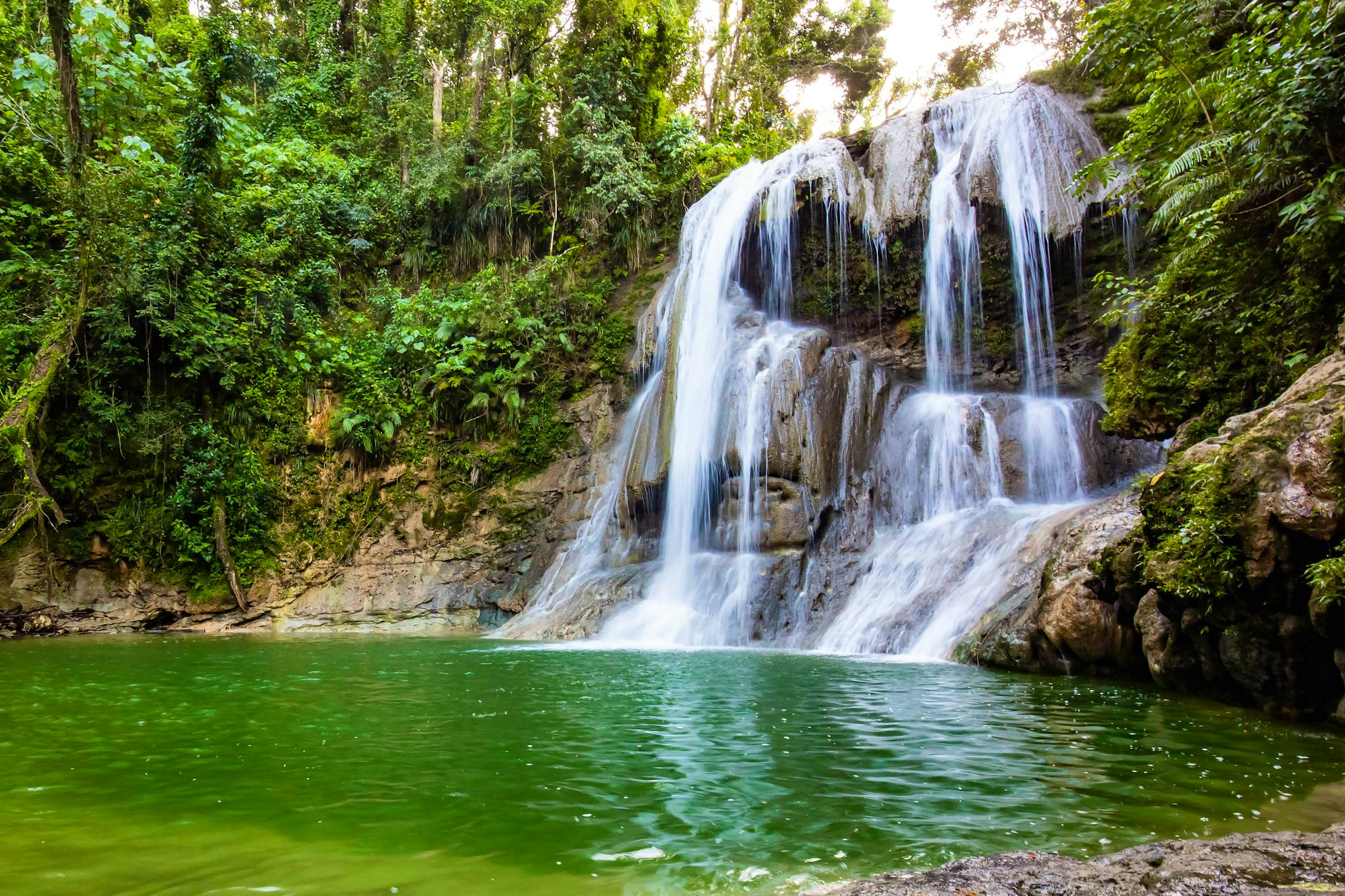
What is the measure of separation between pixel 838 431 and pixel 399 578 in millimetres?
9494

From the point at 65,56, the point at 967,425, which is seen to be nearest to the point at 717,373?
the point at 967,425

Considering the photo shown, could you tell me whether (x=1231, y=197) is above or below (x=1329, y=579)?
above

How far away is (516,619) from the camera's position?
538 inches

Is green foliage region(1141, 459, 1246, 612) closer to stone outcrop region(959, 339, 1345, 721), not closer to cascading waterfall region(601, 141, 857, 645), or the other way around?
stone outcrop region(959, 339, 1345, 721)

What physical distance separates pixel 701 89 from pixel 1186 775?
26.0 meters

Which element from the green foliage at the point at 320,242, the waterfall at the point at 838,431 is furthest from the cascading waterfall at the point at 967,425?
the green foliage at the point at 320,242

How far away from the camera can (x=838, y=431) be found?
12.8 m

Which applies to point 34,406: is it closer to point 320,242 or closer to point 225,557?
point 225,557

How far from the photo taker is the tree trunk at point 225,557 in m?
14.3

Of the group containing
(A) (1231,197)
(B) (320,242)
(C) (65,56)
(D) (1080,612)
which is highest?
(B) (320,242)

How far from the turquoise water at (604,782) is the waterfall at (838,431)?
175 inches

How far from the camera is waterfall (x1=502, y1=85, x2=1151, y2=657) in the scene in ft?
36.4

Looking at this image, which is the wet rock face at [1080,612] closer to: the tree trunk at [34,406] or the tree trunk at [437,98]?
the tree trunk at [34,406]

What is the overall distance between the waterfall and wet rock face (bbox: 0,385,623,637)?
887mm
